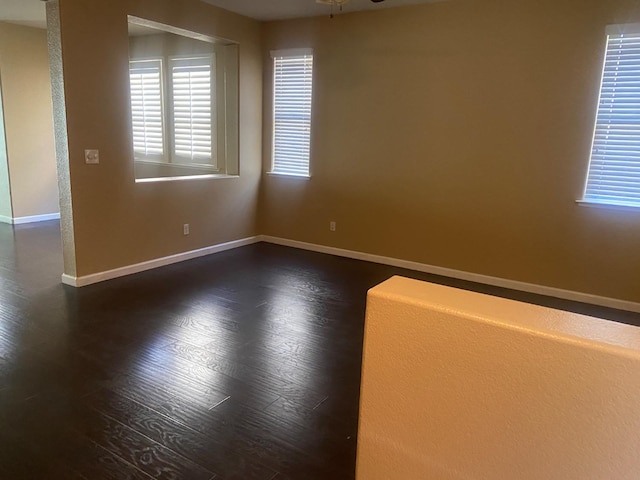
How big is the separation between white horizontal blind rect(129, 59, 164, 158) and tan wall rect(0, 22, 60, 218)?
120 centimetres

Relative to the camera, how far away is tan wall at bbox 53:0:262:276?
3.78 meters

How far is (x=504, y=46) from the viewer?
415 centimetres

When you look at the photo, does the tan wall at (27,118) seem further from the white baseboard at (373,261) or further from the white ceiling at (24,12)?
the white baseboard at (373,261)

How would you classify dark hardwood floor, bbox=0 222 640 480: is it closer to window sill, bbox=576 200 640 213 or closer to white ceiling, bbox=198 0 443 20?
window sill, bbox=576 200 640 213

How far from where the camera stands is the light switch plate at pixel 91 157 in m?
3.92

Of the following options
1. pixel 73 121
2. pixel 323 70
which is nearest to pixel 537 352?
Answer: pixel 73 121

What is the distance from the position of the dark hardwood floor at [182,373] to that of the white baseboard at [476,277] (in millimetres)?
141

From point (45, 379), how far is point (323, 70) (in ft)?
13.5

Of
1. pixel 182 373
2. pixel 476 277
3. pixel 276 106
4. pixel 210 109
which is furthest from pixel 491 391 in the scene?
pixel 210 109

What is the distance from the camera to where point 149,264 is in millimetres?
4660

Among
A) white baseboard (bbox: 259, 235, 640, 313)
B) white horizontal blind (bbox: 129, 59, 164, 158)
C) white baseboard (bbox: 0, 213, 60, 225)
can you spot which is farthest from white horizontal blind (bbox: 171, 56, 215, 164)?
white baseboard (bbox: 0, 213, 60, 225)

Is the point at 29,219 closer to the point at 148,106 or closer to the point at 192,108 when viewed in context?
the point at 148,106

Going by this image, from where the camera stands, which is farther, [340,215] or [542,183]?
[340,215]

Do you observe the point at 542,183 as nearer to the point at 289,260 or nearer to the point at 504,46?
the point at 504,46
